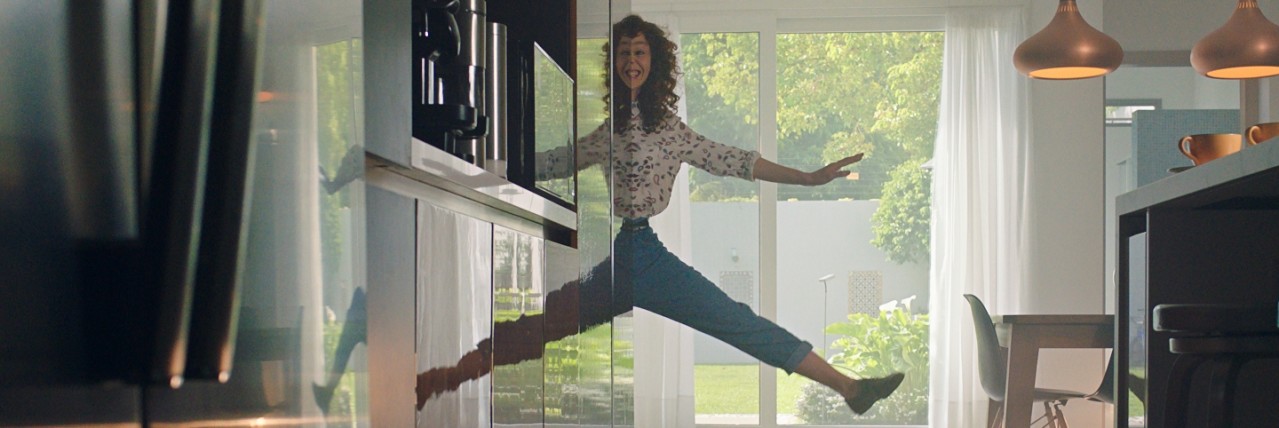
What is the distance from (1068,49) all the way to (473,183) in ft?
8.66

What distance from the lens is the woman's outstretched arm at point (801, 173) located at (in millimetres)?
3848

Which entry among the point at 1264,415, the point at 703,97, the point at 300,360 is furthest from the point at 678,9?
the point at 300,360

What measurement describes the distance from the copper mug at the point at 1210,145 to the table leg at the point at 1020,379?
193cm

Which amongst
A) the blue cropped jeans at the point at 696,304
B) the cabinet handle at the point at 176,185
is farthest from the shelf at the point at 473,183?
the blue cropped jeans at the point at 696,304

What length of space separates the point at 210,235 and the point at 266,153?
4cm

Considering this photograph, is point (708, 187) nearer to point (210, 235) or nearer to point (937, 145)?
point (937, 145)

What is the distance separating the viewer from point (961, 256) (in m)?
4.96

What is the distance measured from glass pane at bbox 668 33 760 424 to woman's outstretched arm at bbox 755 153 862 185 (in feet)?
2.81

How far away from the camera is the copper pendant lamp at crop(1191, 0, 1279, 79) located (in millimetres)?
3109

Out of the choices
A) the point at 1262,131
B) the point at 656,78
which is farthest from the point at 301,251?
the point at 656,78

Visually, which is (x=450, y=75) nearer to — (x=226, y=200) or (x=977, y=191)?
(x=226, y=200)

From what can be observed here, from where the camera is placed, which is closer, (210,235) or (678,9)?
(210,235)

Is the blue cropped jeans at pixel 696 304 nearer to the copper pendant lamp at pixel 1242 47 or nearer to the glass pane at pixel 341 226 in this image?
the copper pendant lamp at pixel 1242 47

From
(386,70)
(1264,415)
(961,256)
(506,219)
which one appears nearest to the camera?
(386,70)
